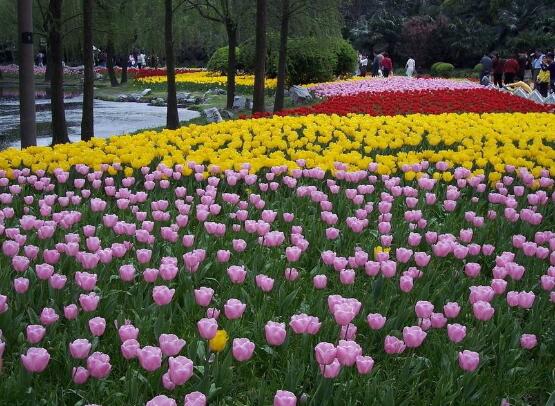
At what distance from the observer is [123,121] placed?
19375 millimetres

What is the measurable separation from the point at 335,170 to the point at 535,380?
3210mm

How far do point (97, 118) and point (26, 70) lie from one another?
11.2 m

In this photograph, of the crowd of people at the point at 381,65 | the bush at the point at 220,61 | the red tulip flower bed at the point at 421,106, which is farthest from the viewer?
the bush at the point at 220,61

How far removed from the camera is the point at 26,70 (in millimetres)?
9281

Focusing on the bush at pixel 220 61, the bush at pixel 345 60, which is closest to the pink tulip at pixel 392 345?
the bush at pixel 345 60

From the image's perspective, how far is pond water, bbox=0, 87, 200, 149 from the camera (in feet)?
51.7

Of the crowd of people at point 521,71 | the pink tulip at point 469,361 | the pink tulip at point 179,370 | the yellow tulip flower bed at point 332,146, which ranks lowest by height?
the pink tulip at point 469,361

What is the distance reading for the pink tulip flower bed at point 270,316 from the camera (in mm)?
2229

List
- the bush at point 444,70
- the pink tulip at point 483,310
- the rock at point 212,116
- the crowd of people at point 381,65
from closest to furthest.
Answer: the pink tulip at point 483,310 < the rock at point 212,116 < the crowd of people at point 381,65 < the bush at point 444,70

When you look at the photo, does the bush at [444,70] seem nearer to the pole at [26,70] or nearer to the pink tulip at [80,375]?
the pole at [26,70]

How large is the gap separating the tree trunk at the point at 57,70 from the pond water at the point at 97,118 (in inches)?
109

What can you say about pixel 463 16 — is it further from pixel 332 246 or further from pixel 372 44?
pixel 332 246

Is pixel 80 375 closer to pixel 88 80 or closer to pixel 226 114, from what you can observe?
pixel 88 80

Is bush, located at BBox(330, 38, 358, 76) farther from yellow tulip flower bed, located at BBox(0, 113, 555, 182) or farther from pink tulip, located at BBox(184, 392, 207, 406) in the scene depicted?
pink tulip, located at BBox(184, 392, 207, 406)
